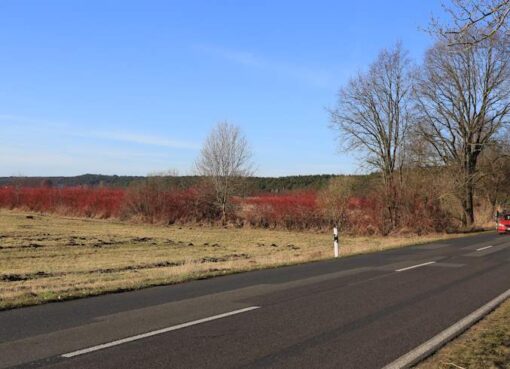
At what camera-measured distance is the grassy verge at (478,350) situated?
573cm

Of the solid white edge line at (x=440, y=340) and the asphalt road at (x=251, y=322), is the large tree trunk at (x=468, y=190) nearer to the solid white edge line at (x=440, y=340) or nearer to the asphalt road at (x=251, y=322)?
the asphalt road at (x=251, y=322)

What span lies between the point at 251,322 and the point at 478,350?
3.16m

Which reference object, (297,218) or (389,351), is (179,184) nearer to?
(297,218)

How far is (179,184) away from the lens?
54031 millimetres

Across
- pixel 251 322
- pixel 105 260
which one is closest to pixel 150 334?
pixel 251 322

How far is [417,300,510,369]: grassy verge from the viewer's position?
18.8 ft

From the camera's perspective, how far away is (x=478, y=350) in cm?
627

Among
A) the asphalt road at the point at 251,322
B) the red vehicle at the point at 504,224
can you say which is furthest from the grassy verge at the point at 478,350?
the red vehicle at the point at 504,224

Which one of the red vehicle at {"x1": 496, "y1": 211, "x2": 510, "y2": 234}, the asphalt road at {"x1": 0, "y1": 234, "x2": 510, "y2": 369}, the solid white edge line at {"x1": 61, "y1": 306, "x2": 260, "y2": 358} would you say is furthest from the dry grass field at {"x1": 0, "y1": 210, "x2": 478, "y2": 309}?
the red vehicle at {"x1": 496, "y1": 211, "x2": 510, "y2": 234}

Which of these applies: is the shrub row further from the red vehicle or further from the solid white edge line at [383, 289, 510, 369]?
the solid white edge line at [383, 289, 510, 369]

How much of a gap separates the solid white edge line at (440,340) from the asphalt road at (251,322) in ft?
0.42

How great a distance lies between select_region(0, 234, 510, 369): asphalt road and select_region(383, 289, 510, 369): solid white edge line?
13 cm

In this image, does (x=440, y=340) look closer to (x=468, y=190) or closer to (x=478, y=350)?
(x=478, y=350)

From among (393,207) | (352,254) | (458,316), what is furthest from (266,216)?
(458,316)
